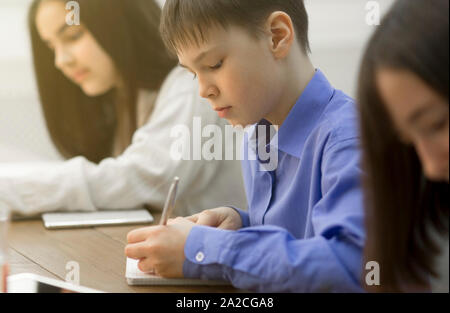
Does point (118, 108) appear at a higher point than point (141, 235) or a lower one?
higher

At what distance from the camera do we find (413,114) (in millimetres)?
558

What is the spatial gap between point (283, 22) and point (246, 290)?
0.39 meters

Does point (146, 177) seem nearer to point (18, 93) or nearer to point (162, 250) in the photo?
point (162, 250)

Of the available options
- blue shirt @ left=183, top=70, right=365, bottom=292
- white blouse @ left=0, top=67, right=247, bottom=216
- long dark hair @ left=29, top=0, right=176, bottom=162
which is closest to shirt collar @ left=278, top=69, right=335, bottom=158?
blue shirt @ left=183, top=70, right=365, bottom=292

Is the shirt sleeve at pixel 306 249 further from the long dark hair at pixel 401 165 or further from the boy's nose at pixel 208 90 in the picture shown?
the boy's nose at pixel 208 90

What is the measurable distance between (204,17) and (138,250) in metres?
0.33

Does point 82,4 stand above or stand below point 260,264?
above

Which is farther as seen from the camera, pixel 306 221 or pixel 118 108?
pixel 118 108

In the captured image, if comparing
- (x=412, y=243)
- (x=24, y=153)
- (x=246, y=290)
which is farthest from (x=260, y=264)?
(x=24, y=153)

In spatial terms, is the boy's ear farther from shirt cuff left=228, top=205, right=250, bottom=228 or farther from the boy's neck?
shirt cuff left=228, top=205, right=250, bottom=228

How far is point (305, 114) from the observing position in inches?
36.3

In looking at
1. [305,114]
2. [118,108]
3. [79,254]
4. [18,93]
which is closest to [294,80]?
[305,114]

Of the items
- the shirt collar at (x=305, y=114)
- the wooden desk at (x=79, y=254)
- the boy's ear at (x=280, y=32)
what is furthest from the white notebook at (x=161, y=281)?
the boy's ear at (x=280, y=32)

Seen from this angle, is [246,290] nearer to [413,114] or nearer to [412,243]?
[412,243]
